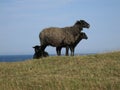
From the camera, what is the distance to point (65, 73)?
22344 millimetres

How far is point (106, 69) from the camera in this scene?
73.9ft

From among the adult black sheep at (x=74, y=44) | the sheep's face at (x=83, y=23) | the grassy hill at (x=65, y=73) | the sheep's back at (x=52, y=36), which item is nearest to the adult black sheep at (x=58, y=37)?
the sheep's back at (x=52, y=36)

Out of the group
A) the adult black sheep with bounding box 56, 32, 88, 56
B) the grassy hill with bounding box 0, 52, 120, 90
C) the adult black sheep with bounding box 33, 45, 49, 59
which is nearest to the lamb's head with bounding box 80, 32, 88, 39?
the adult black sheep with bounding box 56, 32, 88, 56

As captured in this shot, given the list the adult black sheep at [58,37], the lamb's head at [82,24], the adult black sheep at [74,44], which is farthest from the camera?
the lamb's head at [82,24]

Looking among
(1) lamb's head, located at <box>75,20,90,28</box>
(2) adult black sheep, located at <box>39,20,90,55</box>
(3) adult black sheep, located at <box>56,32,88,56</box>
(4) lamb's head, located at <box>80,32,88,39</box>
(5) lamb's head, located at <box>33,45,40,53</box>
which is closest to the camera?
(3) adult black sheep, located at <box>56,32,88,56</box>

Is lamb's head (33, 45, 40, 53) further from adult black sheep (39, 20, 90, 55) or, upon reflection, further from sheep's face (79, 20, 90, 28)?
sheep's face (79, 20, 90, 28)

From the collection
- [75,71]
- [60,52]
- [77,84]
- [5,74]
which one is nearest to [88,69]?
[75,71]

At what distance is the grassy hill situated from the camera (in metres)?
19.6

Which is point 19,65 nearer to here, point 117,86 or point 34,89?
point 34,89

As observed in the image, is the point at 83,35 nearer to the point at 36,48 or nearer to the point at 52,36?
the point at 52,36

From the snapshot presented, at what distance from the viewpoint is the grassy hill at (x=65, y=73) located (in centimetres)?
1964

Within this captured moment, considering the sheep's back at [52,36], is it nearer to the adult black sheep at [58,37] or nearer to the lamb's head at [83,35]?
the adult black sheep at [58,37]

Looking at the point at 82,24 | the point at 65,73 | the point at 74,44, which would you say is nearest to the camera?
the point at 65,73

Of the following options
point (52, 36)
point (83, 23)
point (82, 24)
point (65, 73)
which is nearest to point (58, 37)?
point (52, 36)
